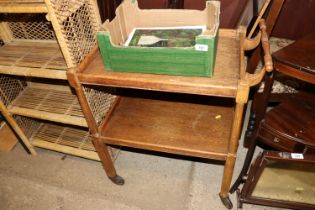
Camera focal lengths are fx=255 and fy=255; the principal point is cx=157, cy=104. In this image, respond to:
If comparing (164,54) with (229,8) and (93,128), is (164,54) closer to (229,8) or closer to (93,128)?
(93,128)

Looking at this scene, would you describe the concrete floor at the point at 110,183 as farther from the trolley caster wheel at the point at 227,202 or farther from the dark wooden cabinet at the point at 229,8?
the dark wooden cabinet at the point at 229,8

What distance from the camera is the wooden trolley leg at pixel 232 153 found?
3.01 ft

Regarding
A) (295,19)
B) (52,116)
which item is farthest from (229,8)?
(52,116)

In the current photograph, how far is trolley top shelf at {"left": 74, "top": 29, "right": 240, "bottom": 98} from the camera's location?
2.82 ft

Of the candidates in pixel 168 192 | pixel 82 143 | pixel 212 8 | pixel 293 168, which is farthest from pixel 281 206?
pixel 82 143

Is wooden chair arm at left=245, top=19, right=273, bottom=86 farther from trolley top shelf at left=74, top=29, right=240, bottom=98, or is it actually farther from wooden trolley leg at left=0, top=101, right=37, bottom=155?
wooden trolley leg at left=0, top=101, right=37, bottom=155

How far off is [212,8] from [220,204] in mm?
1022

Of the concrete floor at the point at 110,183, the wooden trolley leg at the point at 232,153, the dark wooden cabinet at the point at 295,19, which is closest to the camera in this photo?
the wooden trolley leg at the point at 232,153

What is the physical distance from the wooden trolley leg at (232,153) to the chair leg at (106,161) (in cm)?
60

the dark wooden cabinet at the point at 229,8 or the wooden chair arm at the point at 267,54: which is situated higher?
the wooden chair arm at the point at 267,54

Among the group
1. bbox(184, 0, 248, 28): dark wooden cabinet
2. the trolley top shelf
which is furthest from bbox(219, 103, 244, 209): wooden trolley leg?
bbox(184, 0, 248, 28): dark wooden cabinet

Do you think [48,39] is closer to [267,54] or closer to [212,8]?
[212,8]

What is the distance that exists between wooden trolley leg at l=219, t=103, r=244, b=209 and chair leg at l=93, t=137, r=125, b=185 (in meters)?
0.60

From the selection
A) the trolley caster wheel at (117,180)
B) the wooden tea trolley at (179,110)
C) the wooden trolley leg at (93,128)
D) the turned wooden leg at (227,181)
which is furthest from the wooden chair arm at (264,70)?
the trolley caster wheel at (117,180)
